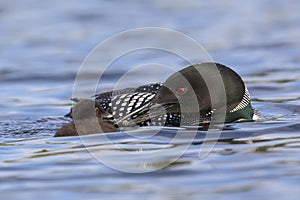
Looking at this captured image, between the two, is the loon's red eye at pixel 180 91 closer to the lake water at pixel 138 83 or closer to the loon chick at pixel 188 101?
the loon chick at pixel 188 101

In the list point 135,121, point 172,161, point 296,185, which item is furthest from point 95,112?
point 296,185

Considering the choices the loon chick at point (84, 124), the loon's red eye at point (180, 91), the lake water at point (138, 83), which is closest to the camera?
the lake water at point (138, 83)

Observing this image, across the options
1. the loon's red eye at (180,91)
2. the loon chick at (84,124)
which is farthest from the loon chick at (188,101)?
the loon chick at (84,124)

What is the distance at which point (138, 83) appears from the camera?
12.2 metres

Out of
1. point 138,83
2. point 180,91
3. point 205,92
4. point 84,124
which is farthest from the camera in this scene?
point 138,83

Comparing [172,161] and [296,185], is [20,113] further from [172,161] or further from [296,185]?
[296,185]

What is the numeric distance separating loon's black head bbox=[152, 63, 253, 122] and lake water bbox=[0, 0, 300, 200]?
0.30m

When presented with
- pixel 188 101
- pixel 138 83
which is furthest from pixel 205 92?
pixel 138 83

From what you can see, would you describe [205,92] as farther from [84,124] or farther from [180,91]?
[84,124]

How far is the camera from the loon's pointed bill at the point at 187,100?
859 centimetres

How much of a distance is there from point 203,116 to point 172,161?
165cm

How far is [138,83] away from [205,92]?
3.60 m

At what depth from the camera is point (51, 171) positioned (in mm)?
7000

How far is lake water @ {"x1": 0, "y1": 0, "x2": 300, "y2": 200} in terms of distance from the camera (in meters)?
Result: 6.54
